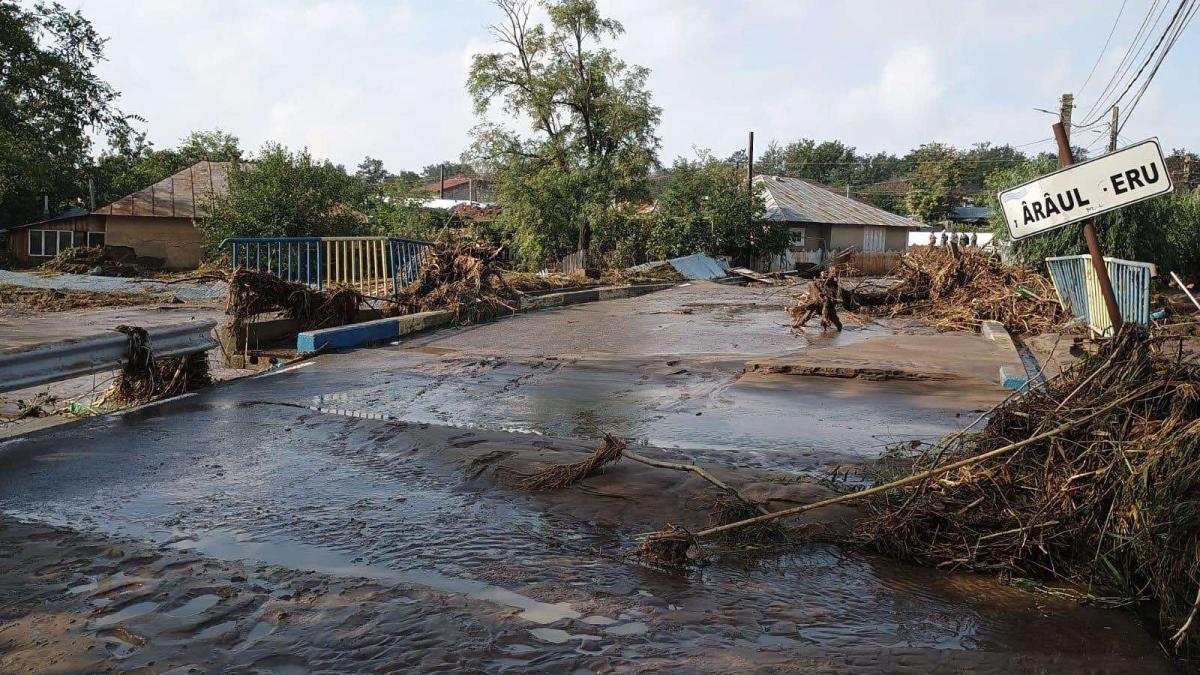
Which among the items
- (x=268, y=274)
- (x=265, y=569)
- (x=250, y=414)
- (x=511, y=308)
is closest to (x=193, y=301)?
(x=511, y=308)

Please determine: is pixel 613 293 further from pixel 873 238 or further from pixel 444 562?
pixel 873 238

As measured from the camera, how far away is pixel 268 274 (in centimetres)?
1134

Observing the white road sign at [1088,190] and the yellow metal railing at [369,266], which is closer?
the white road sign at [1088,190]

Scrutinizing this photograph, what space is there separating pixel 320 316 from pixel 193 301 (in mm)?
12119

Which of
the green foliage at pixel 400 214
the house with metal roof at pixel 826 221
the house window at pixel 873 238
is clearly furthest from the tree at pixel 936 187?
the green foliage at pixel 400 214

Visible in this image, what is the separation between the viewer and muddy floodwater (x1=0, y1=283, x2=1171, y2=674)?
3.07m

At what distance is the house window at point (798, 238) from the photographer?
47.6 meters

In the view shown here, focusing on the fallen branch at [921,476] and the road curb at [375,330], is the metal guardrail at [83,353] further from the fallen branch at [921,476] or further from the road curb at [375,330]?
the fallen branch at [921,476]

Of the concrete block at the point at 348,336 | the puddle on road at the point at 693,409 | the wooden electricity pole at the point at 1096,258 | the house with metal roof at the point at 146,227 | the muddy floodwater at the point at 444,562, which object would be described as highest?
the house with metal roof at the point at 146,227

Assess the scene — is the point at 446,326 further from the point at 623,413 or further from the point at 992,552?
the point at 992,552

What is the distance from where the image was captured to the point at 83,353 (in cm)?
694

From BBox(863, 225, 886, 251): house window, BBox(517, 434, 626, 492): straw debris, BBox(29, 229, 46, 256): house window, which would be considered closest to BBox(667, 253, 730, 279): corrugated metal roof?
BBox(863, 225, 886, 251): house window

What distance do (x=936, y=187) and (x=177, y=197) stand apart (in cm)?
5521

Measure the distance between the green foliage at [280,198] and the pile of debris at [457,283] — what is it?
59.5 ft
